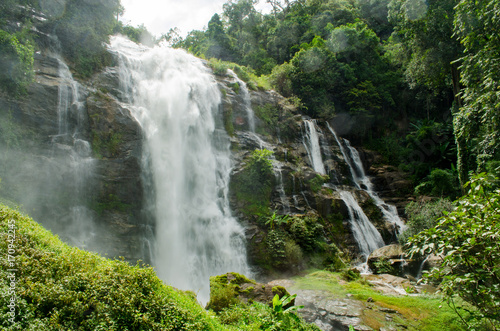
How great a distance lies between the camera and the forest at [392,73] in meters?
4.86

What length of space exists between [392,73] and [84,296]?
30713mm

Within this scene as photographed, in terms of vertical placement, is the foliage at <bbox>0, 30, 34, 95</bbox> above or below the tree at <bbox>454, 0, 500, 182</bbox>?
above

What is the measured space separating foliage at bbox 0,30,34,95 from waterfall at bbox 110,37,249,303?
4265 millimetres

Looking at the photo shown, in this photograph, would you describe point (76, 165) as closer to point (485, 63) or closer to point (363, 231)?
point (485, 63)

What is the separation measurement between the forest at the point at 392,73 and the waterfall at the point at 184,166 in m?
2.66

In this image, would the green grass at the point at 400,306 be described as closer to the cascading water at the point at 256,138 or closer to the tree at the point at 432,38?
the cascading water at the point at 256,138

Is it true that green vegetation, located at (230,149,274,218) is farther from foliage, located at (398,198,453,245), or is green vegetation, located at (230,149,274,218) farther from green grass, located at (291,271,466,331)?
foliage, located at (398,198,453,245)

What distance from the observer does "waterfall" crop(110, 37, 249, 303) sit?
12.7 metres

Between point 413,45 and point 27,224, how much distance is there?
73.7 feet

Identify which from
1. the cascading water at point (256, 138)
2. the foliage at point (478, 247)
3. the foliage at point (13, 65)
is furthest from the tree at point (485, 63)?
the foliage at point (13, 65)

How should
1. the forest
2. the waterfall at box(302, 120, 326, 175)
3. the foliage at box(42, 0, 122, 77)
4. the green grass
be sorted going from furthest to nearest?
the waterfall at box(302, 120, 326, 175) < the foliage at box(42, 0, 122, 77) < the green grass < the forest

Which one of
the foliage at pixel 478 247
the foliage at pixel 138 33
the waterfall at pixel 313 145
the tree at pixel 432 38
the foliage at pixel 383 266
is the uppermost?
the foliage at pixel 138 33

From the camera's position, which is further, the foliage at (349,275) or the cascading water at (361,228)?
the cascading water at (361,228)

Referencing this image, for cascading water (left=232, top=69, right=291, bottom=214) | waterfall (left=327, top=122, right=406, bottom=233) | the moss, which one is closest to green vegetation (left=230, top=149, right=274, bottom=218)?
cascading water (left=232, top=69, right=291, bottom=214)
